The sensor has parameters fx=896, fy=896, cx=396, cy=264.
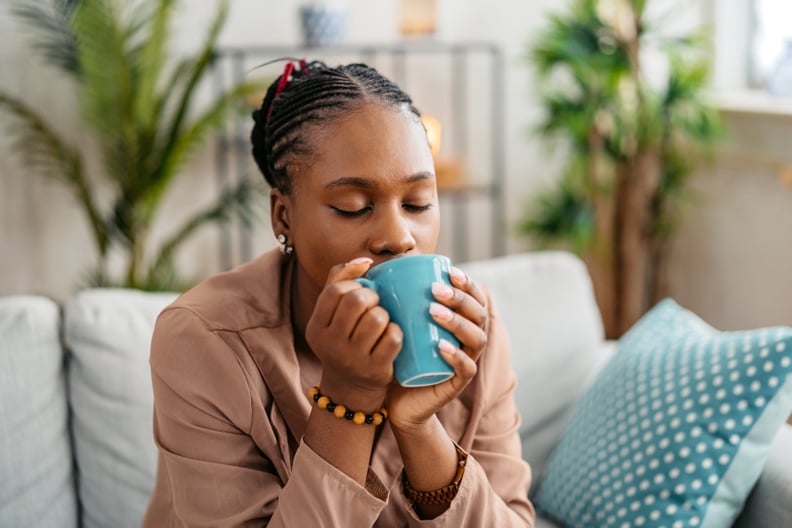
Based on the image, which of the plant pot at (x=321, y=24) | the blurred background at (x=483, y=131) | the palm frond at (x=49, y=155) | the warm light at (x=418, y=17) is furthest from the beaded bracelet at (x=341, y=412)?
the warm light at (x=418, y=17)

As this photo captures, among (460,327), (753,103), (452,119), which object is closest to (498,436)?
(460,327)

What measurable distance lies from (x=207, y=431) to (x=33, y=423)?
53 centimetres

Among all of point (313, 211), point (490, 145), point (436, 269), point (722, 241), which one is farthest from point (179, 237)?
point (436, 269)

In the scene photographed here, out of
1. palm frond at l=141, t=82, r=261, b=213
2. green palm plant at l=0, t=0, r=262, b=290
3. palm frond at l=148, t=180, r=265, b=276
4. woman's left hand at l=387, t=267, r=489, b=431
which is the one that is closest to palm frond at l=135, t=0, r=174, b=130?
green palm plant at l=0, t=0, r=262, b=290

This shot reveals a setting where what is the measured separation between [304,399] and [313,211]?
0.26m

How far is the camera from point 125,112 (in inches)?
109

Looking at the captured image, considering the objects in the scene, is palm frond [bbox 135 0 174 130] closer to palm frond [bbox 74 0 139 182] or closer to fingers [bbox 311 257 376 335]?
palm frond [bbox 74 0 139 182]

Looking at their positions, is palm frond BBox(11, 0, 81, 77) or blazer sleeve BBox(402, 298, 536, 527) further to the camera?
palm frond BBox(11, 0, 81, 77)

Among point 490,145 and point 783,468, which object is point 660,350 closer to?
point 783,468

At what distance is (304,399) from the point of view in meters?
1.13

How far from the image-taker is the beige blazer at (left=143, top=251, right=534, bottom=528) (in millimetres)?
987

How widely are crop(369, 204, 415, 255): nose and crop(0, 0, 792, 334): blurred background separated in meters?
1.84

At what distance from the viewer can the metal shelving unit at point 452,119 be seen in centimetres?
339

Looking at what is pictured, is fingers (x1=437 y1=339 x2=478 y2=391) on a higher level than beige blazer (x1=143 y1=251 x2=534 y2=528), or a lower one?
Answer: higher
